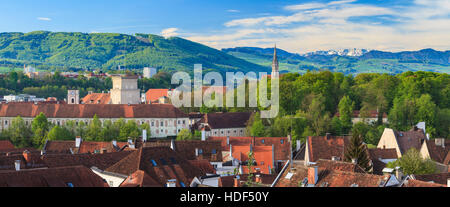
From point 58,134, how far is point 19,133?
6639 mm

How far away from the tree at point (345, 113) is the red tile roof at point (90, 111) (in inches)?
848

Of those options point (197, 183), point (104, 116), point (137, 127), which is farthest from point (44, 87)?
point (197, 183)

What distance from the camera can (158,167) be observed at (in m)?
34.2

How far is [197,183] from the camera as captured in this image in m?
29.9

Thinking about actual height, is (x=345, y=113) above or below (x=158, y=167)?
above

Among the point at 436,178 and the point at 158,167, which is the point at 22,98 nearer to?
the point at 158,167

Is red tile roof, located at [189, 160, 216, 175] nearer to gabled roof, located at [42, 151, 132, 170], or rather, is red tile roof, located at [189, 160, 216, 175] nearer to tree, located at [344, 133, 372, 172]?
gabled roof, located at [42, 151, 132, 170]

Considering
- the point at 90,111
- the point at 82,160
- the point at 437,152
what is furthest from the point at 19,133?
the point at 437,152

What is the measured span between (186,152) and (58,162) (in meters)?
12.8

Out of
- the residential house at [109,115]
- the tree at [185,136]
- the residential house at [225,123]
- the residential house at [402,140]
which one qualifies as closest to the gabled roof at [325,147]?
the residential house at [402,140]

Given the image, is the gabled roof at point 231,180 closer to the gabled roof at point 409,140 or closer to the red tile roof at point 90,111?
the gabled roof at point 409,140

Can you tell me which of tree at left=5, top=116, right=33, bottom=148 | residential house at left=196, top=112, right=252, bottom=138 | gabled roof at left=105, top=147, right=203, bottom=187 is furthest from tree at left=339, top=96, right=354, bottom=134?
tree at left=5, top=116, right=33, bottom=148

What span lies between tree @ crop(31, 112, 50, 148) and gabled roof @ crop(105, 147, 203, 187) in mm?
33760

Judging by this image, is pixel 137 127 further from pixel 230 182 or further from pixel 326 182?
pixel 326 182
